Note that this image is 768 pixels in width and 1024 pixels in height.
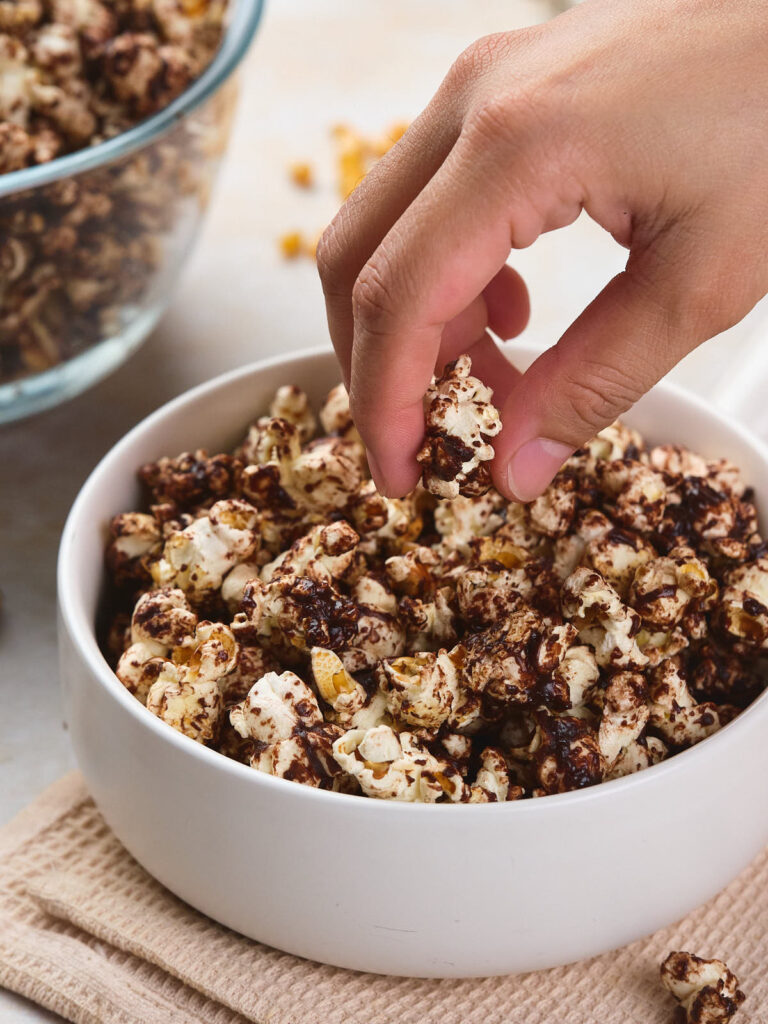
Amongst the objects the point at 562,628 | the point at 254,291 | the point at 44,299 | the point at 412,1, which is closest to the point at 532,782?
the point at 562,628

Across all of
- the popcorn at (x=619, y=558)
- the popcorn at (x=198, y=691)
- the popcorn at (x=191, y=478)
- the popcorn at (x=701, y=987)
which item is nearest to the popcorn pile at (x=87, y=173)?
the popcorn at (x=191, y=478)

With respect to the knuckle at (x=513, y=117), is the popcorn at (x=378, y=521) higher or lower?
lower

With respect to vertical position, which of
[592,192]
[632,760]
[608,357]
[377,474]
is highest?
[592,192]

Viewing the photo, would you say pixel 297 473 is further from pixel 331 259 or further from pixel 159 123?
pixel 159 123

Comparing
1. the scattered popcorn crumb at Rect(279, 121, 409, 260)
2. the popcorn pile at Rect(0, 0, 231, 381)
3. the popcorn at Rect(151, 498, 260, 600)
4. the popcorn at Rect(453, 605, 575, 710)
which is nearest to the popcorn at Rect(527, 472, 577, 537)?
the popcorn at Rect(453, 605, 575, 710)

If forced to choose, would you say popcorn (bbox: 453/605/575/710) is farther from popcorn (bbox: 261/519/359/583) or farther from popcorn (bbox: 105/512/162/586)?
popcorn (bbox: 105/512/162/586)

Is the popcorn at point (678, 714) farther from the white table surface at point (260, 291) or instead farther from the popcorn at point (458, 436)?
the white table surface at point (260, 291)

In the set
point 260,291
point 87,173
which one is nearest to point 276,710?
point 87,173
